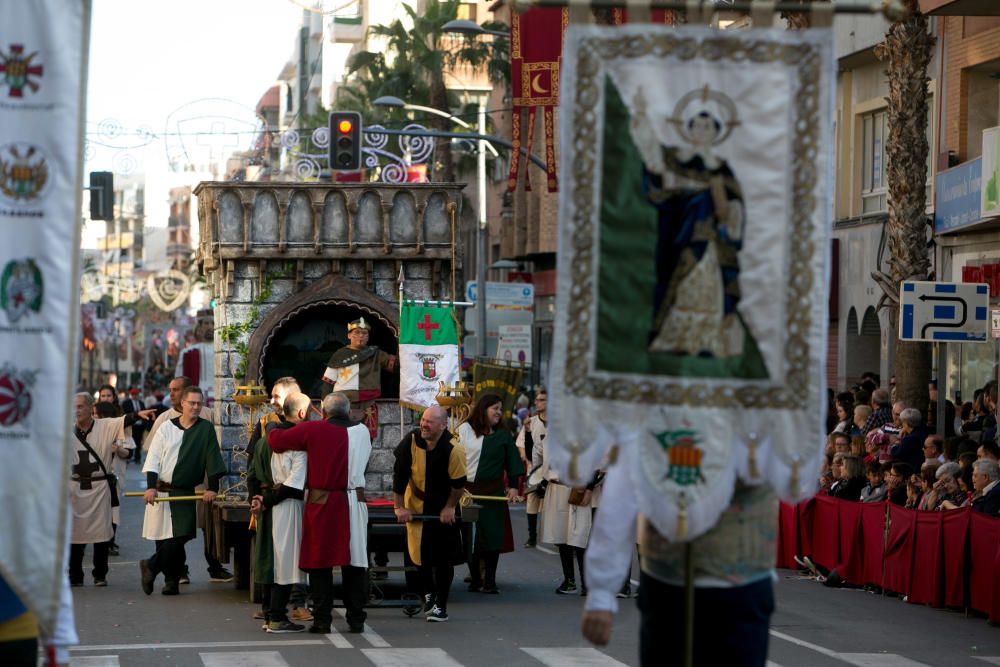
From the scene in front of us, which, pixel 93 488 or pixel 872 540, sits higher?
pixel 93 488

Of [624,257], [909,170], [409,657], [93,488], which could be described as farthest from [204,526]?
[624,257]

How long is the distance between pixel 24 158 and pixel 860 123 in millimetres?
29575

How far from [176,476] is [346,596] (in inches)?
122

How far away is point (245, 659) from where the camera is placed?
Answer: 12.4m

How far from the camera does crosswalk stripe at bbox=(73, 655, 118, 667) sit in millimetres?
12203

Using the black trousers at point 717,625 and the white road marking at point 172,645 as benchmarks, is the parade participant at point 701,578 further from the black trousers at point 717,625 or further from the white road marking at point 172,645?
the white road marking at point 172,645

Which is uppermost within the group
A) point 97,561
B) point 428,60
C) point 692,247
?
point 428,60

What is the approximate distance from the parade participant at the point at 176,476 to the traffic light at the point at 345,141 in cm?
1219

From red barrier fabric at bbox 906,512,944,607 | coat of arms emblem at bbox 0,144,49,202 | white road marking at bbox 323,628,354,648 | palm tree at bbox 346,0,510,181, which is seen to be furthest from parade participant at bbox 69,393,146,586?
palm tree at bbox 346,0,510,181

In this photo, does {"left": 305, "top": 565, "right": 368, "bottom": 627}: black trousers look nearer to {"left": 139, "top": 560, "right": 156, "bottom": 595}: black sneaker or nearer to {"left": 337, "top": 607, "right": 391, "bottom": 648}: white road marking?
{"left": 337, "top": 607, "right": 391, "bottom": 648}: white road marking

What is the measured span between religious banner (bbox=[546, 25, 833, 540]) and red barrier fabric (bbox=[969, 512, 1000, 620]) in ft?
29.2

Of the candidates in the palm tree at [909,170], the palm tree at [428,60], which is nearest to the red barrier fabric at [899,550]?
the palm tree at [909,170]

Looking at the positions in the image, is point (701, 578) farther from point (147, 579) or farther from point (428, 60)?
point (428, 60)

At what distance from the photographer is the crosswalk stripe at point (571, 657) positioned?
12344 millimetres
